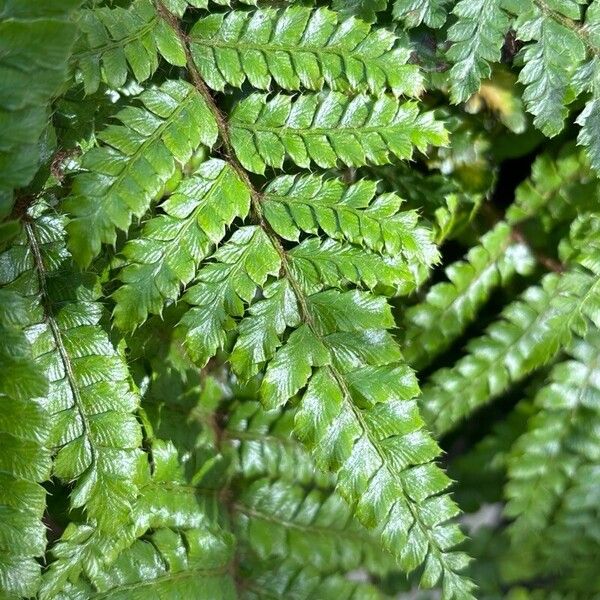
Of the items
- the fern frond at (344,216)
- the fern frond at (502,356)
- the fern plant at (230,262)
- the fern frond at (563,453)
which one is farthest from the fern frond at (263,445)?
the fern frond at (344,216)

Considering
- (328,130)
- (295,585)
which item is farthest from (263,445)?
(328,130)

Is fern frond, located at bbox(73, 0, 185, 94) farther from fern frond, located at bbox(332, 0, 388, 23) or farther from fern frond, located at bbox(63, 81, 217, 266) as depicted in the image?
fern frond, located at bbox(332, 0, 388, 23)

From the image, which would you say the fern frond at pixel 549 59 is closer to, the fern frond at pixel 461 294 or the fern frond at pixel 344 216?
the fern frond at pixel 344 216

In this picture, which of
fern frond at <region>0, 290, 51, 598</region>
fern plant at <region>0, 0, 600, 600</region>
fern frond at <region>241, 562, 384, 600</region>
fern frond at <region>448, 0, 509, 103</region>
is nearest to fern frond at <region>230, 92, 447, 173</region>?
fern plant at <region>0, 0, 600, 600</region>

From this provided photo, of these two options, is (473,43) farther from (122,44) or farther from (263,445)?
(263,445)

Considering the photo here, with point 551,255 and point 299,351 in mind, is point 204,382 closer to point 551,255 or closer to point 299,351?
point 299,351

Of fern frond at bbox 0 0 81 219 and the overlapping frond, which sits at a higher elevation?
the overlapping frond
